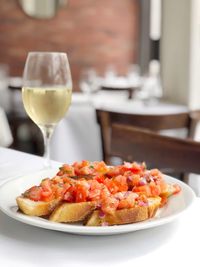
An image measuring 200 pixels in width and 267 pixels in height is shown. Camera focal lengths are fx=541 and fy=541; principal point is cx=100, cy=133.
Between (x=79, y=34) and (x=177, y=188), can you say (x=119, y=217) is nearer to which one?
(x=177, y=188)

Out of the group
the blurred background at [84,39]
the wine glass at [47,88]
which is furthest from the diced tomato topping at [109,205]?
the blurred background at [84,39]

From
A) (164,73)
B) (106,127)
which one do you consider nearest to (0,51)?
(164,73)

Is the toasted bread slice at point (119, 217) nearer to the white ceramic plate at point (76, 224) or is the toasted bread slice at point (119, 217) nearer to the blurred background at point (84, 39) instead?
the white ceramic plate at point (76, 224)

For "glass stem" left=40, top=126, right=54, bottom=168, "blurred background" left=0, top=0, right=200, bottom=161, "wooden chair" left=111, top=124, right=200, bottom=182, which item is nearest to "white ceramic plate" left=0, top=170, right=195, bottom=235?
"glass stem" left=40, top=126, right=54, bottom=168

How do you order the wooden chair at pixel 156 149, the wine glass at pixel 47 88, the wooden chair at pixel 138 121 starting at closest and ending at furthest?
the wine glass at pixel 47 88 < the wooden chair at pixel 156 149 < the wooden chair at pixel 138 121

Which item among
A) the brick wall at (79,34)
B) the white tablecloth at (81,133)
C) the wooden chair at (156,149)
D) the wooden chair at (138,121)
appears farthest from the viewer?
the brick wall at (79,34)

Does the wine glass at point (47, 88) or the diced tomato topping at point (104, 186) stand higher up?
the wine glass at point (47, 88)

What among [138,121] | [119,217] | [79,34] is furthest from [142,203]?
[79,34]
